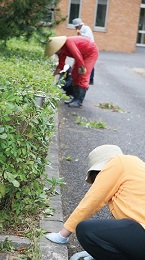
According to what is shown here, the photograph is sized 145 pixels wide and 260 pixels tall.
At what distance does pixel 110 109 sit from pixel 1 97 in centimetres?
807

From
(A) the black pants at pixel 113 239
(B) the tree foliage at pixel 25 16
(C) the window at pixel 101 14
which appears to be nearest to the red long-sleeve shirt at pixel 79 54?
(B) the tree foliage at pixel 25 16

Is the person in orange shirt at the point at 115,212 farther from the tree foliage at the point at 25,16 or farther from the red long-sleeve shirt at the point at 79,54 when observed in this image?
the tree foliage at the point at 25,16

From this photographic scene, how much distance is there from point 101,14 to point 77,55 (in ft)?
77.3

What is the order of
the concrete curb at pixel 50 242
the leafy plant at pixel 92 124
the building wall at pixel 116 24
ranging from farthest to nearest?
the building wall at pixel 116 24
the leafy plant at pixel 92 124
the concrete curb at pixel 50 242

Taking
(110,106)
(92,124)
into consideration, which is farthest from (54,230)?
(110,106)

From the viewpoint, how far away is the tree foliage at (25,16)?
1110 centimetres

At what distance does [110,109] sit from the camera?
12102mm

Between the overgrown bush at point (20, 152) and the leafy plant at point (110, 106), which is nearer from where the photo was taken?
the overgrown bush at point (20, 152)

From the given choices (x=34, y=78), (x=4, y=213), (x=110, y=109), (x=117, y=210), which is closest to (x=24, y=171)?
(x=4, y=213)

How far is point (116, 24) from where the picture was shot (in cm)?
3375

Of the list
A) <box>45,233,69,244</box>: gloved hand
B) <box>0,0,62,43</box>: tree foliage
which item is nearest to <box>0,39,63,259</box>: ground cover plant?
<box>45,233,69,244</box>: gloved hand

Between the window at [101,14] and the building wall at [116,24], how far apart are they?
0.99 feet

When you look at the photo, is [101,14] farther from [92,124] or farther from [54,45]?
[92,124]

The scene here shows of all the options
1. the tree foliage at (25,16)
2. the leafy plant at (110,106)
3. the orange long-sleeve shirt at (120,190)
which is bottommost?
the leafy plant at (110,106)
